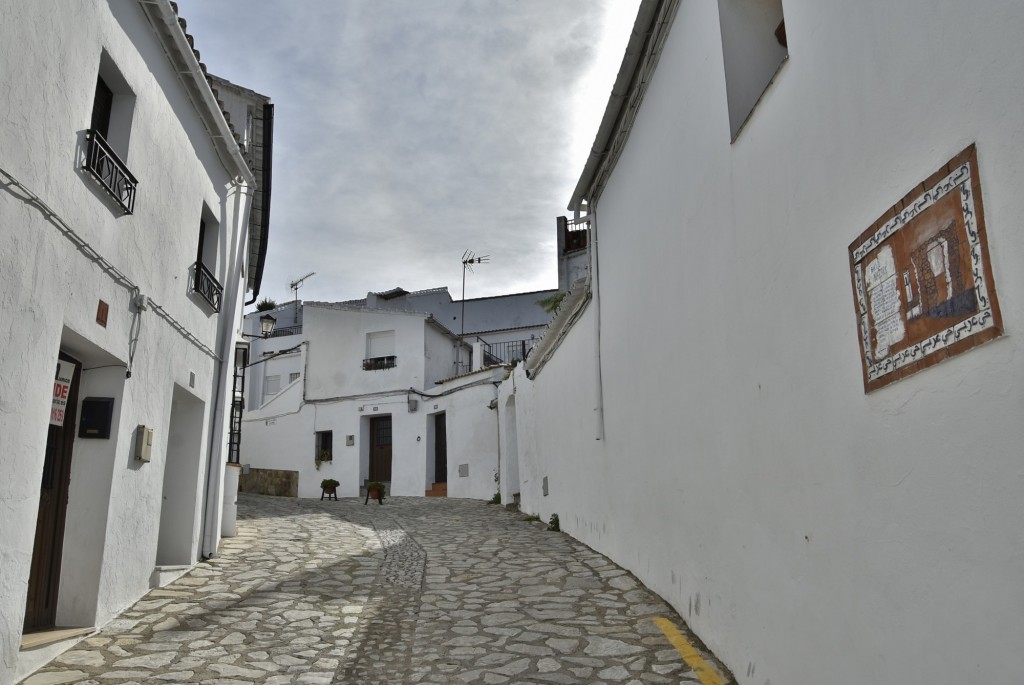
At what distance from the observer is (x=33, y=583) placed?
537 centimetres

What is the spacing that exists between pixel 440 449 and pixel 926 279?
21.1 meters

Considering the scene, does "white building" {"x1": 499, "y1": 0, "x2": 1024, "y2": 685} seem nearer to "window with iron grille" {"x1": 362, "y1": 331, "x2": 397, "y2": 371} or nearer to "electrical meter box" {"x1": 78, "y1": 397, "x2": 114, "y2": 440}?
"electrical meter box" {"x1": 78, "y1": 397, "x2": 114, "y2": 440}

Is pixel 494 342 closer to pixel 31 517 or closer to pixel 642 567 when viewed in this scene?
pixel 642 567

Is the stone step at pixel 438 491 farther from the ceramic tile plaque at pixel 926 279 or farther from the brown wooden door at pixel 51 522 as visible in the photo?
the ceramic tile plaque at pixel 926 279

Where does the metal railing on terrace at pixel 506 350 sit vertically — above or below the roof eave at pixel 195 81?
above

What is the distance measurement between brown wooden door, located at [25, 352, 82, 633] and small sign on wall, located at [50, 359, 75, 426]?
0.07 metres

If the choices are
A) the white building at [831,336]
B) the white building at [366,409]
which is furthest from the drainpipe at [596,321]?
the white building at [366,409]

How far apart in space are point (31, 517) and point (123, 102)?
3467 millimetres

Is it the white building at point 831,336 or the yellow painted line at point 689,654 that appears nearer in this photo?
the white building at point 831,336

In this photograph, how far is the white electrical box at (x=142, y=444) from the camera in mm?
6410

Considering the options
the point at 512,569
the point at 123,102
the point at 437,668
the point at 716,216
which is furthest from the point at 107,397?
the point at 716,216

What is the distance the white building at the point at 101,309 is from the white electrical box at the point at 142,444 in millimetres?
14

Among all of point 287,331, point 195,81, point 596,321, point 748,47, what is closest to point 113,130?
point 195,81

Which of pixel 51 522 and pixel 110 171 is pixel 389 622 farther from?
pixel 110 171
